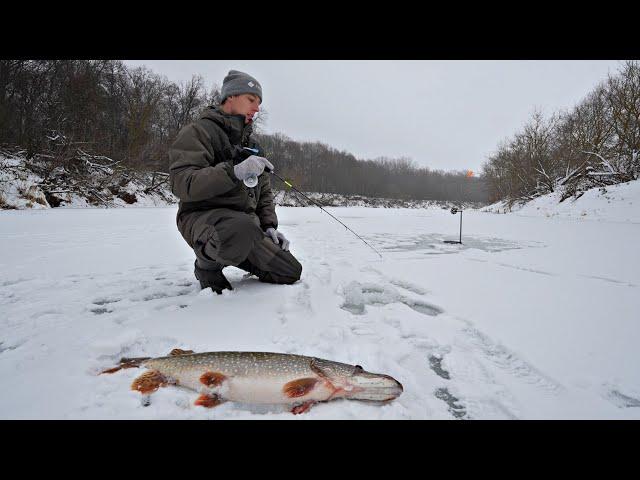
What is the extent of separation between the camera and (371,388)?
121cm

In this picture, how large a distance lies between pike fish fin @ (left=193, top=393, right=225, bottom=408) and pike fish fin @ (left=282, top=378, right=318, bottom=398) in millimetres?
261

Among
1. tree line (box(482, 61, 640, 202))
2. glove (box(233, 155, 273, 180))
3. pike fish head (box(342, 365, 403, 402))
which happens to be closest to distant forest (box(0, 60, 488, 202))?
tree line (box(482, 61, 640, 202))

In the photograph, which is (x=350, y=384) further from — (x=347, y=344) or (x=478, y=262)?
(x=478, y=262)

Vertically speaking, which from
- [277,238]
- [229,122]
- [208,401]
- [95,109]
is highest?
[95,109]

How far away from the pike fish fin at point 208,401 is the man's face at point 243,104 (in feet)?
7.40

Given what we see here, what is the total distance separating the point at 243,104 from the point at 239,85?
17 cm

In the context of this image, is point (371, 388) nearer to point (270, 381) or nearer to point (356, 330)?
point (270, 381)

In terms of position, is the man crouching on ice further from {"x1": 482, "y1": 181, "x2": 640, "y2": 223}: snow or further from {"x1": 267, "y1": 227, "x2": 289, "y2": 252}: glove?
{"x1": 482, "y1": 181, "x2": 640, "y2": 223}: snow

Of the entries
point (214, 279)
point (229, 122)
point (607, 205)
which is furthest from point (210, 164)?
point (607, 205)

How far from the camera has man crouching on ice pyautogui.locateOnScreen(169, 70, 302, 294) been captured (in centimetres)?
220
